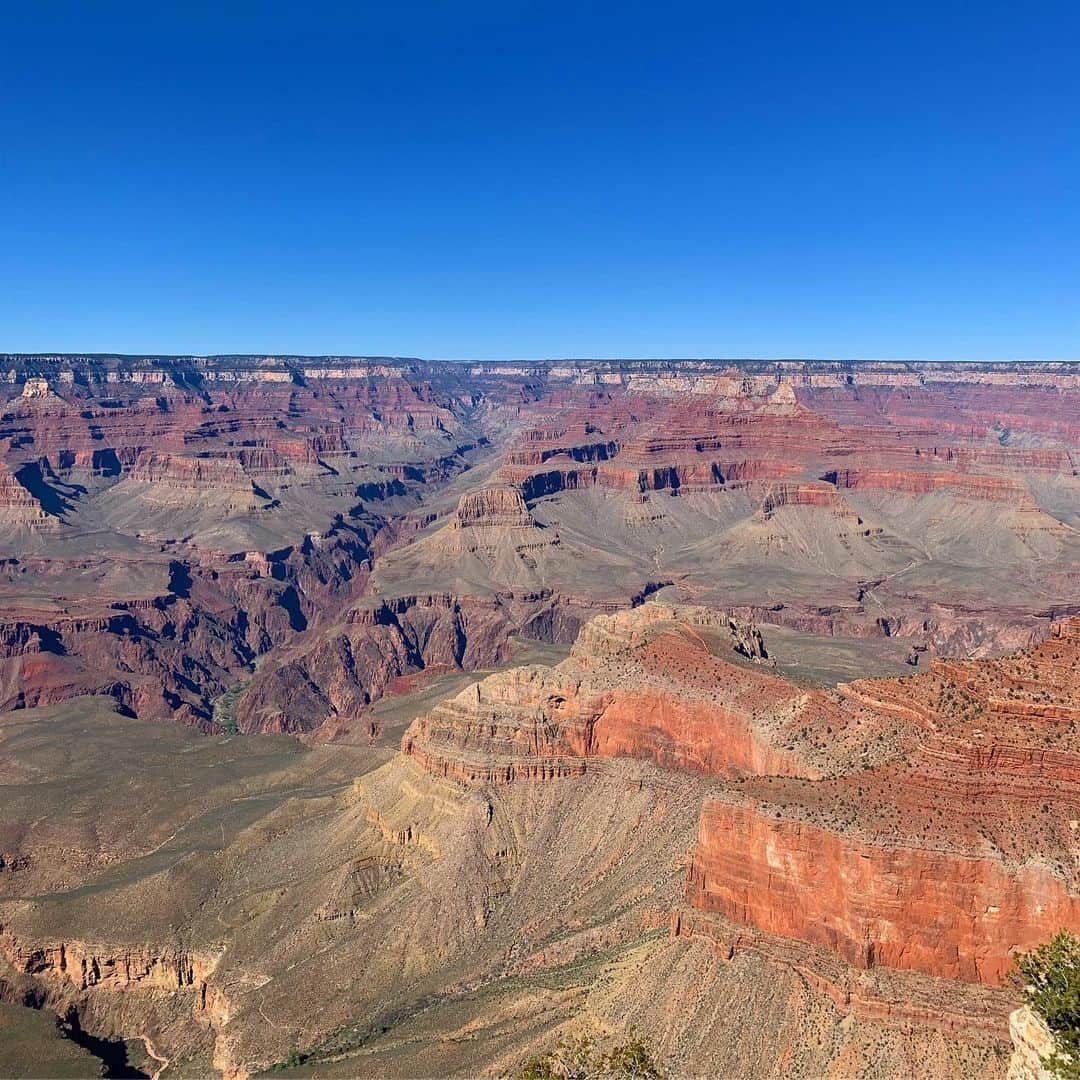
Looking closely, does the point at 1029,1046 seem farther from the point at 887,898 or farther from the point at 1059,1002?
Answer: the point at 887,898

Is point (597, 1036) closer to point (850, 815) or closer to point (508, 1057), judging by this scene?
point (508, 1057)

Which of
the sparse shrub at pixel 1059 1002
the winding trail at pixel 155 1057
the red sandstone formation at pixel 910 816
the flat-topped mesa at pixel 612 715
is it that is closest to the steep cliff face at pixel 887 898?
the red sandstone formation at pixel 910 816

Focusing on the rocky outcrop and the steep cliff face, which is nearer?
the rocky outcrop

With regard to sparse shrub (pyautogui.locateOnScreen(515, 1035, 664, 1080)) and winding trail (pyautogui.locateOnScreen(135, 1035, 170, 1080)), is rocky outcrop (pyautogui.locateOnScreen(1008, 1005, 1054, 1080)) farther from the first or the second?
winding trail (pyautogui.locateOnScreen(135, 1035, 170, 1080))

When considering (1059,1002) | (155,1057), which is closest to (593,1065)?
(1059,1002)

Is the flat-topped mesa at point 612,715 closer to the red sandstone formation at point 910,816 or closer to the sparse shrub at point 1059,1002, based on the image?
the red sandstone formation at point 910,816

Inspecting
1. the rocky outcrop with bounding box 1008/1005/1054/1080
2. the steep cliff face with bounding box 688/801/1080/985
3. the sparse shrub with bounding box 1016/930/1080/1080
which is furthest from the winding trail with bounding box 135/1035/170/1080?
the sparse shrub with bounding box 1016/930/1080/1080

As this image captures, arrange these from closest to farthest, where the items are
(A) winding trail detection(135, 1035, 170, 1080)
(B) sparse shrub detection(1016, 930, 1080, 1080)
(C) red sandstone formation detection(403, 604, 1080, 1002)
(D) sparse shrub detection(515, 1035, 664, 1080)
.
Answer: (B) sparse shrub detection(1016, 930, 1080, 1080) → (D) sparse shrub detection(515, 1035, 664, 1080) → (C) red sandstone formation detection(403, 604, 1080, 1002) → (A) winding trail detection(135, 1035, 170, 1080)
